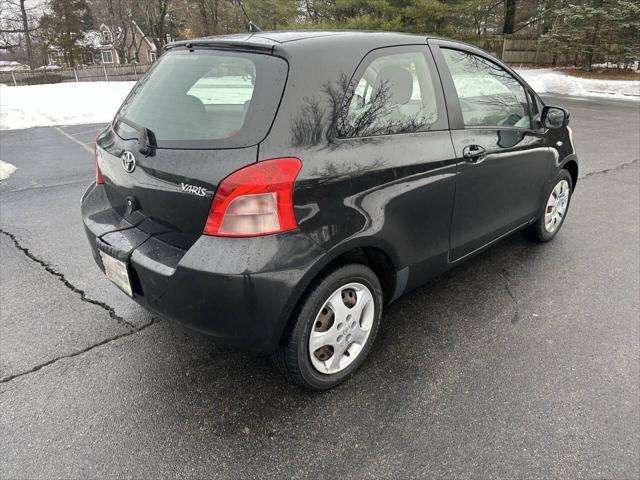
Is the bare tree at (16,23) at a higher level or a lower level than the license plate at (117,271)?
higher

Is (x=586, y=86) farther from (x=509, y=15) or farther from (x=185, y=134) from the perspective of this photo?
(x=185, y=134)

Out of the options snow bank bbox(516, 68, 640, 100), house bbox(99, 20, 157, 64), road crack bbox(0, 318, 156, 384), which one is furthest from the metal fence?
road crack bbox(0, 318, 156, 384)

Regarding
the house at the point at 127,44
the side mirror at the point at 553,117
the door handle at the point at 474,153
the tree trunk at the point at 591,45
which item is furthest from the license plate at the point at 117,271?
the house at the point at 127,44

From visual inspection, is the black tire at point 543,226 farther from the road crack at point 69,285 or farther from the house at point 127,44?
the house at point 127,44

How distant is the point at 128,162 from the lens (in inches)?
89.2

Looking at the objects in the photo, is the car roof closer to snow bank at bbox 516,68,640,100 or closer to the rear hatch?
the rear hatch

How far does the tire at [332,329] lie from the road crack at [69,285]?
1.20 meters

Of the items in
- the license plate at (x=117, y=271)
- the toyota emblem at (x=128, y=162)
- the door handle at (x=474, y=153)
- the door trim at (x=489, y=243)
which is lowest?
the door trim at (x=489, y=243)

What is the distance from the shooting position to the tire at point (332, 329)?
2.08 m

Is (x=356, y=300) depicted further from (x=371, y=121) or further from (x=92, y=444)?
(x=92, y=444)

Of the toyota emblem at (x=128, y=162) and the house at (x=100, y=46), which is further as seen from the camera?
the house at (x=100, y=46)

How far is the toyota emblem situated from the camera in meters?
2.24

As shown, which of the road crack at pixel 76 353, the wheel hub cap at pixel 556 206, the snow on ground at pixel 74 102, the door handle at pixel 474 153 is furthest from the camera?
the snow on ground at pixel 74 102

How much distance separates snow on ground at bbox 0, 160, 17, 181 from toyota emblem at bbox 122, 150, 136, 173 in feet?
15.7
